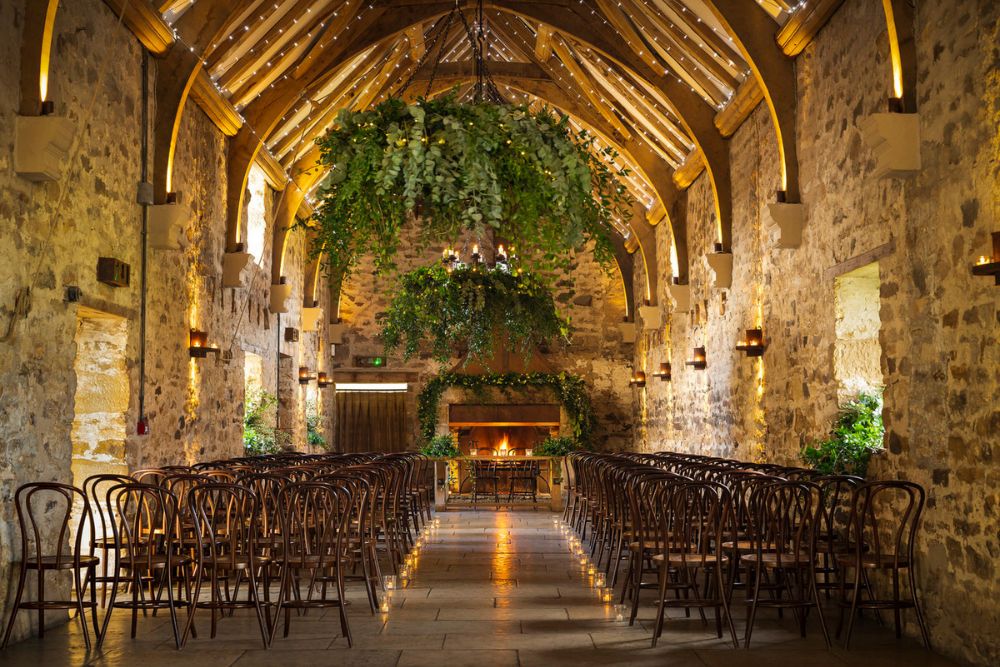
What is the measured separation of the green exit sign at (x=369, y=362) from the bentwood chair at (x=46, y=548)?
12.1 m

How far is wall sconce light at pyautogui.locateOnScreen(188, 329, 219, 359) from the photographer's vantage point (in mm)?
9773

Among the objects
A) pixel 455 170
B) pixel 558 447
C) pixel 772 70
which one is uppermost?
pixel 772 70

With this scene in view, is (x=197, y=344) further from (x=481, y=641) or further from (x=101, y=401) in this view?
(x=481, y=641)

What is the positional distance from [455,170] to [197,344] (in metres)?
5.57

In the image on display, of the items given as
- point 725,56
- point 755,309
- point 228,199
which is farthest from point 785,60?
point 228,199

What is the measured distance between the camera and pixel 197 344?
981 cm

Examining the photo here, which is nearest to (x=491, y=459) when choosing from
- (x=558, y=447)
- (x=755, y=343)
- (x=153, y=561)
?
(x=558, y=447)

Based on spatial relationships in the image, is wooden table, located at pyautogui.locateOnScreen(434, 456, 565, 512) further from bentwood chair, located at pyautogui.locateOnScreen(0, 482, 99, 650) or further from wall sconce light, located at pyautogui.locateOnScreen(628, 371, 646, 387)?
bentwood chair, located at pyautogui.locateOnScreen(0, 482, 99, 650)

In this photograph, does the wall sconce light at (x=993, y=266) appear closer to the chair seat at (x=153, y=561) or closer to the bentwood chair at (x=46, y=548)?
Answer: the chair seat at (x=153, y=561)

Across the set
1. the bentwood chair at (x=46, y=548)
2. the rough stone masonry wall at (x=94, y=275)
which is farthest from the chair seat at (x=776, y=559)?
the rough stone masonry wall at (x=94, y=275)

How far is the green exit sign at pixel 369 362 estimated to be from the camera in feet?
60.3

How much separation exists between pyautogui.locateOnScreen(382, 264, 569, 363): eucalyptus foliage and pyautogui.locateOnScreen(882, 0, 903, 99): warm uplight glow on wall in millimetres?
7353

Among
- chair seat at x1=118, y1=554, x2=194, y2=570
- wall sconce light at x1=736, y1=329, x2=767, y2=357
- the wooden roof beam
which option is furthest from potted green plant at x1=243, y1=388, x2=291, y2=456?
chair seat at x1=118, y1=554, x2=194, y2=570

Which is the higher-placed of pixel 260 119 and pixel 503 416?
pixel 260 119
